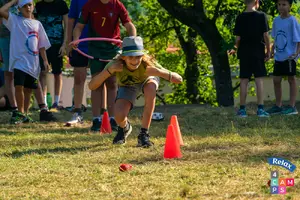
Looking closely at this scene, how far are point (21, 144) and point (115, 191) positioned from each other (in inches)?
129

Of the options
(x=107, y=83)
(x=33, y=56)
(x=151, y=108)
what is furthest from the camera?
(x=33, y=56)

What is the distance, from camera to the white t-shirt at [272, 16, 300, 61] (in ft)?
38.8

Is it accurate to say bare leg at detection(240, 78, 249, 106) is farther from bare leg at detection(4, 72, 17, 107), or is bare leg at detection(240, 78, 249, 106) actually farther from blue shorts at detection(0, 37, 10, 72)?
blue shorts at detection(0, 37, 10, 72)

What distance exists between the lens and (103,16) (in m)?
9.80

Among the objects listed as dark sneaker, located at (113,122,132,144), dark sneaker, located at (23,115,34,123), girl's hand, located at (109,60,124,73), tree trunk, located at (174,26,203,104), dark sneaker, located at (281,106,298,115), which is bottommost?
tree trunk, located at (174,26,203,104)

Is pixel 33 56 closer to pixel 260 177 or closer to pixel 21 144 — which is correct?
pixel 21 144

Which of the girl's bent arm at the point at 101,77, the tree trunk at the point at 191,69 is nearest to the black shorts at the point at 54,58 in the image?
the girl's bent arm at the point at 101,77

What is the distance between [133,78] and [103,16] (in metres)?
1.50

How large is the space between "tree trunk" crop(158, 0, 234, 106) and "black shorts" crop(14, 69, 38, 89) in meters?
5.43

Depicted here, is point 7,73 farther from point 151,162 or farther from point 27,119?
point 151,162

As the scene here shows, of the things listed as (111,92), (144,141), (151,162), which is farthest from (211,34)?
(151,162)

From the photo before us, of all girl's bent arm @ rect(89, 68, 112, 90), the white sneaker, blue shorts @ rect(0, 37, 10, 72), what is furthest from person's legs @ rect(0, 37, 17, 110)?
girl's bent arm @ rect(89, 68, 112, 90)

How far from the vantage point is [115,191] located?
6.03 m

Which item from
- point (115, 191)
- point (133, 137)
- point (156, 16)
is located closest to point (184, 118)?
point (133, 137)
